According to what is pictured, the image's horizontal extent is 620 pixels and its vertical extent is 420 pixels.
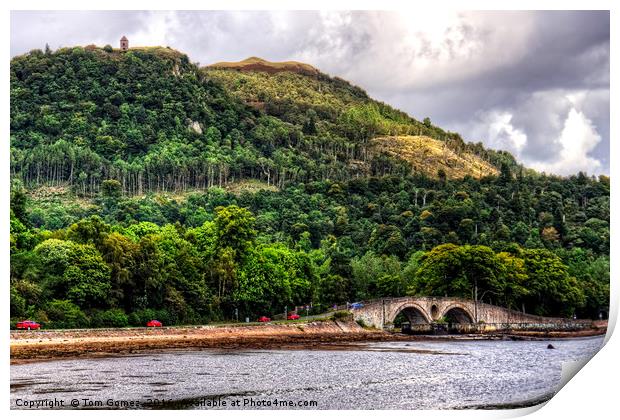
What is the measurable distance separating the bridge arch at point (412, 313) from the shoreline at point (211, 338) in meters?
1.78

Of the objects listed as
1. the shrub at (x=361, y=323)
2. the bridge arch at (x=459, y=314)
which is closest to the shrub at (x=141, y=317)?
the shrub at (x=361, y=323)

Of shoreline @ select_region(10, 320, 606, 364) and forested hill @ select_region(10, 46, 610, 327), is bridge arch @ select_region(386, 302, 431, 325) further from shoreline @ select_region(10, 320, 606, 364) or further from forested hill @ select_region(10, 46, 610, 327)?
forested hill @ select_region(10, 46, 610, 327)

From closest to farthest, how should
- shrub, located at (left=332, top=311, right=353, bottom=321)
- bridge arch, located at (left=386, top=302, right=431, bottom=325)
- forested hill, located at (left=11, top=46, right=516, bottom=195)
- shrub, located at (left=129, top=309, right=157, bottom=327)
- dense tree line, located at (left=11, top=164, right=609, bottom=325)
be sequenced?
shrub, located at (left=129, top=309, right=157, bottom=327) → dense tree line, located at (left=11, top=164, right=609, bottom=325) → shrub, located at (left=332, top=311, right=353, bottom=321) → bridge arch, located at (left=386, top=302, right=431, bottom=325) → forested hill, located at (left=11, top=46, right=516, bottom=195)

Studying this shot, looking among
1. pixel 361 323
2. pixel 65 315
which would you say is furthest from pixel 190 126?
pixel 65 315

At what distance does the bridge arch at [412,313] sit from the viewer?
53281 mm

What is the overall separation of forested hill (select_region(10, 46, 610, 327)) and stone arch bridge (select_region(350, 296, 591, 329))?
6.55 feet

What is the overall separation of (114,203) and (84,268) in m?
29.1

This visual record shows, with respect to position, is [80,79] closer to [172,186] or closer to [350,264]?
[172,186]

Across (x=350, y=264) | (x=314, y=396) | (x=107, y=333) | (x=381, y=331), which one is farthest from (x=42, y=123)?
(x=314, y=396)

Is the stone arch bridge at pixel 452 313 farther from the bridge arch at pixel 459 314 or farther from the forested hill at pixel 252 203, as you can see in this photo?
the forested hill at pixel 252 203

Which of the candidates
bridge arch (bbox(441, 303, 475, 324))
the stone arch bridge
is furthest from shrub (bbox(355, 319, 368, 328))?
bridge arch (bbox(441, 303, 475, 324))

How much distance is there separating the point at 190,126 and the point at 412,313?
39.0 m

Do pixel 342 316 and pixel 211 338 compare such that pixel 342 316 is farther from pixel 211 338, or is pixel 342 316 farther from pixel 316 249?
pixel 316 249

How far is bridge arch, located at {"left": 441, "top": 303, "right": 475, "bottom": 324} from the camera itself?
55938 mm
